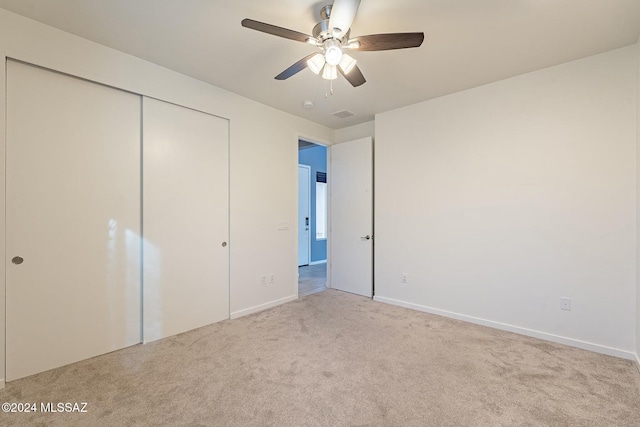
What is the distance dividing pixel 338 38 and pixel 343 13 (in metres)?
0.19

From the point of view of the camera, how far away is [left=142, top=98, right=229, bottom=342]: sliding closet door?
2.68 m

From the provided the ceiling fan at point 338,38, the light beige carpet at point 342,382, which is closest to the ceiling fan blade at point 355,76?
the ceiling fan at point 338,38

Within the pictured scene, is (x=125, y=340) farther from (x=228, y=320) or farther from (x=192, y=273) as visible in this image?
(x=228, y=320)

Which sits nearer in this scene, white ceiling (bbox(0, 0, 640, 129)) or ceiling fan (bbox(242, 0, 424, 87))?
ceiling fan (bbox(242, 0, 424, 87))

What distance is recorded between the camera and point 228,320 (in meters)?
3.22

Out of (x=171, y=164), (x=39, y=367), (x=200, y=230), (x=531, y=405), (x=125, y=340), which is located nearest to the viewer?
(x=531, y=405)

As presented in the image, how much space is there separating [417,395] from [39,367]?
112 inches

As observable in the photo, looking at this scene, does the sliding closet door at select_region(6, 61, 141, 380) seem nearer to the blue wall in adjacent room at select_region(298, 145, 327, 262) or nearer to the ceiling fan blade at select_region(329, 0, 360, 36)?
the ceiling fan blade at select_region(329, 0, 360, 36)

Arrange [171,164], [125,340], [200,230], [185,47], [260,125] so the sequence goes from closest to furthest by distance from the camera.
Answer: [185,47]
[125,340]
[171,164]
[200,230]
[260,125]

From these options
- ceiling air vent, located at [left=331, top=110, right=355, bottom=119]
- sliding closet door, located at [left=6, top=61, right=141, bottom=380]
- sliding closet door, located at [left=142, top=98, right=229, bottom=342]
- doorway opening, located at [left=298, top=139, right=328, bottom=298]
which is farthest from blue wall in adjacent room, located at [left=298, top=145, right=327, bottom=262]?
sliding closet door, located at [left=6, top=61, right=141, bottom=380]

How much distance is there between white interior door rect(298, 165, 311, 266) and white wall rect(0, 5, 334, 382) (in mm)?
1950

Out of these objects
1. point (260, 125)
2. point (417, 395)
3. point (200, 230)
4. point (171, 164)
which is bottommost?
point (417, 395)

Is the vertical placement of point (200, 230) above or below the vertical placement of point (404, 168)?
below

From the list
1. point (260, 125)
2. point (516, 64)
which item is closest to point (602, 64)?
point (516, 64)
